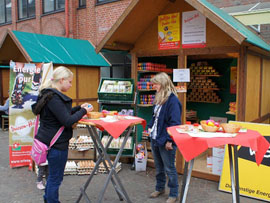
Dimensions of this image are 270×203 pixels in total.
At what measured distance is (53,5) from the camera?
1223cm

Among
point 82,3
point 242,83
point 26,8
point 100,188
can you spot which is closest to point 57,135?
point 100,188

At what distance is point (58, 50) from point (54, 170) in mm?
6005

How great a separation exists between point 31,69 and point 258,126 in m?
4.27

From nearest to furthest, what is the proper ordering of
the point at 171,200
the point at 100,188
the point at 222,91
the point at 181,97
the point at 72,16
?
the point at 171,200 → the point at 100,188 → the point at 181,97 → the point at 222,91 → the point at 72,16

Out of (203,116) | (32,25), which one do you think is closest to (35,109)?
(203,116)

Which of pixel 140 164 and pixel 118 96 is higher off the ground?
pixel 118 96

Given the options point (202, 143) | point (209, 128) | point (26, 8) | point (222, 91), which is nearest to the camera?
point (202, 143)

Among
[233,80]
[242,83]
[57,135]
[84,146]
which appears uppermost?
[233,80]

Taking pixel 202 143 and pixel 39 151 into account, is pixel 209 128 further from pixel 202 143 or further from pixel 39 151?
pixel 39 151

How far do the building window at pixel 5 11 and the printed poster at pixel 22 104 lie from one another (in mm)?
11793

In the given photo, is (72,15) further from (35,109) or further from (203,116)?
(35,109)

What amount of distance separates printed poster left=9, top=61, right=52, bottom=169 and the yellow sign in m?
3.77

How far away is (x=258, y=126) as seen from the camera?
4352mm

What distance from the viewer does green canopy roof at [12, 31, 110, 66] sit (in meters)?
7.34
